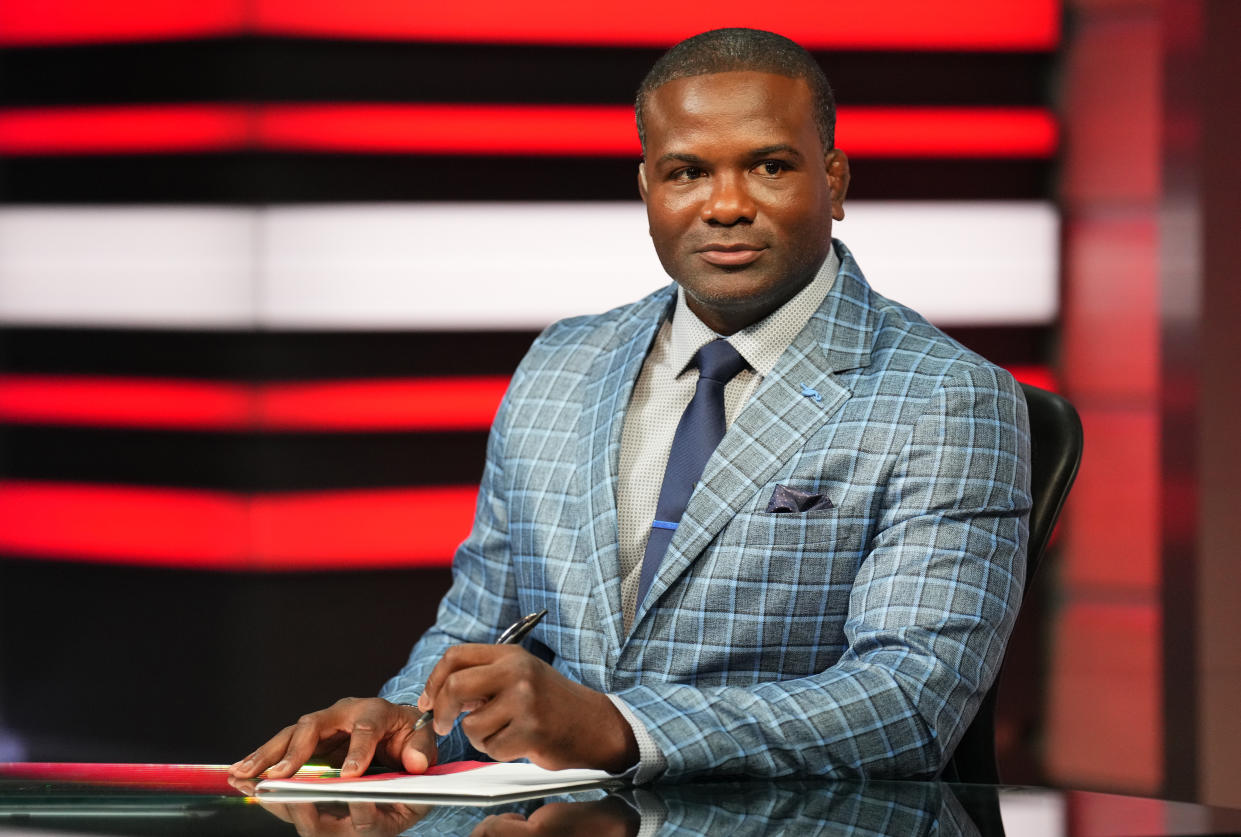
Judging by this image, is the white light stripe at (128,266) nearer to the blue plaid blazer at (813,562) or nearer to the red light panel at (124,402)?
the red light panel at (124,402)

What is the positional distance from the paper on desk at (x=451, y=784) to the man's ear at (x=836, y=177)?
0.81 m

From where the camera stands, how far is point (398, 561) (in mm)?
3098

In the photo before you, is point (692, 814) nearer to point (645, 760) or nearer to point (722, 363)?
point (645, 760)

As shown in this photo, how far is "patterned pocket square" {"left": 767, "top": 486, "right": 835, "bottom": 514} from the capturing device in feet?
5.16

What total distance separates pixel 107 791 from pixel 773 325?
92 cm

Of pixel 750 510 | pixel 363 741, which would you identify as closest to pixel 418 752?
pixel 363 741

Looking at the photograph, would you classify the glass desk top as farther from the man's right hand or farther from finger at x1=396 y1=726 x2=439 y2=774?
finger at x1=396 y1=726 x2=439 y2=774

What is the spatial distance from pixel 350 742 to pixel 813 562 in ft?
1.76

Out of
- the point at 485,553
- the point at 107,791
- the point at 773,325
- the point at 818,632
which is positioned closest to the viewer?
the point at 107,791

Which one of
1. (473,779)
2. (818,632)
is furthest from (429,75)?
(473,779)

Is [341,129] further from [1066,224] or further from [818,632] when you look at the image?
[818,632]

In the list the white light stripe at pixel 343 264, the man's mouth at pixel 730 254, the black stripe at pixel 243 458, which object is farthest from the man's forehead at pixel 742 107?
the black stripe at pixel 243 458

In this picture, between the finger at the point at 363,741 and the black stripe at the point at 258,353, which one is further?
the black stripe at the point at 258,353

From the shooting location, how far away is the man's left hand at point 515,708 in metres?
1.20
